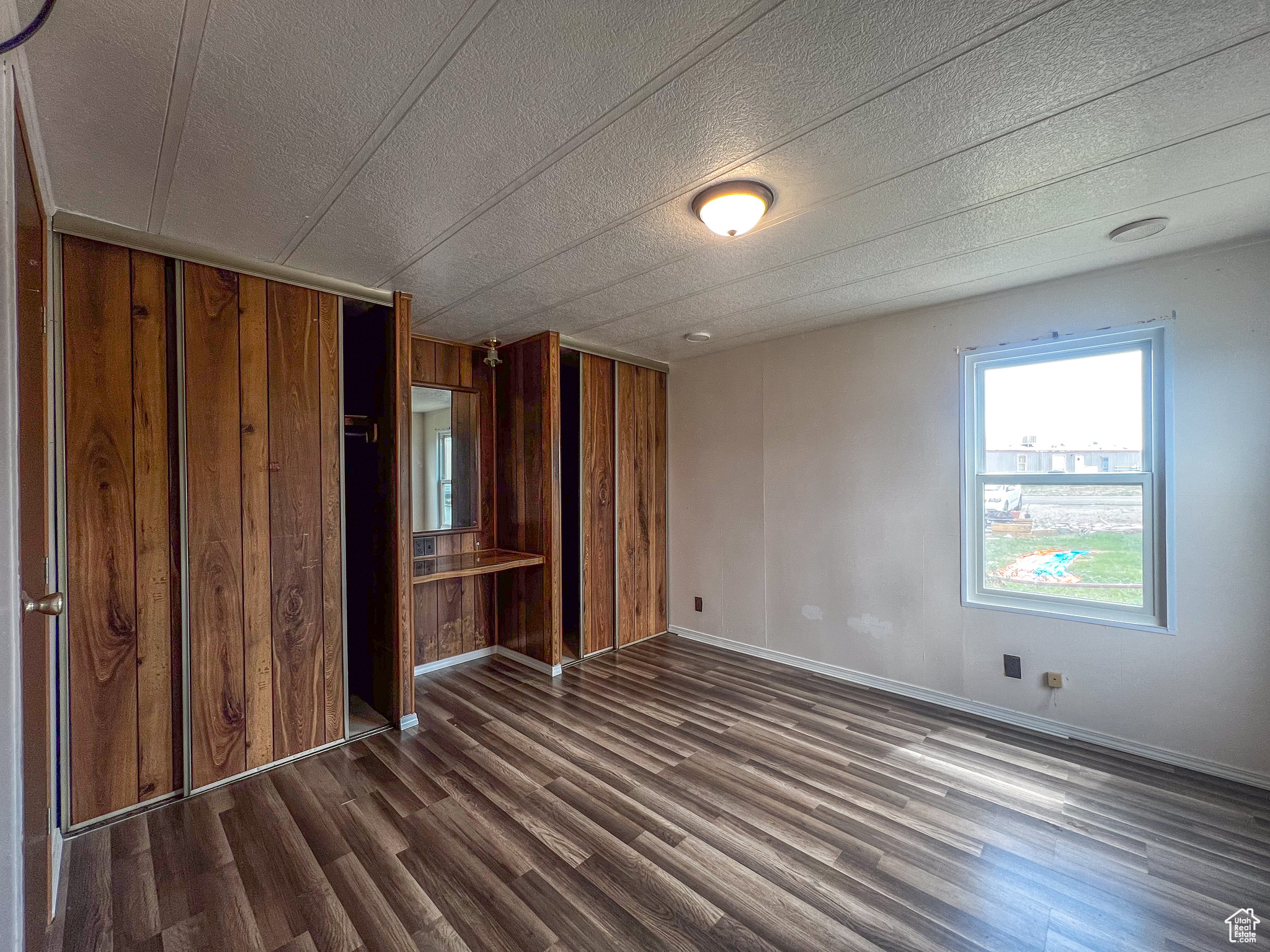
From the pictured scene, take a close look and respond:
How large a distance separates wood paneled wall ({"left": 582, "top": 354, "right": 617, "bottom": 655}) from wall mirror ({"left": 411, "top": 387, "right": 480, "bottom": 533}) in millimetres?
879

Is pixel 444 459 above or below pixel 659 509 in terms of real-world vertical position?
above

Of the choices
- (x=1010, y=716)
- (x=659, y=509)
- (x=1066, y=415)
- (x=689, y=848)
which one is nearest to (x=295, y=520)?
(x=689, y=848)

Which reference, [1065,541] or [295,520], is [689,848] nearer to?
[295,520]

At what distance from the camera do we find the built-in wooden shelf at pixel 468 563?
319 centimetres

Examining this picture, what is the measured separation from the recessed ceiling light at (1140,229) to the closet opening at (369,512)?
137 inches

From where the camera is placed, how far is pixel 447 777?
8.02 ft

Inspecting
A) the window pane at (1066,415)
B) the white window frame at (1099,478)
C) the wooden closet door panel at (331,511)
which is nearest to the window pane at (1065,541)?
the white window frame at (1099,478)

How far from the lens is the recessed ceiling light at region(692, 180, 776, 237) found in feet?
6.00

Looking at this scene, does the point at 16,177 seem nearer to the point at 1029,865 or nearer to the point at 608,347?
the point at 608,347

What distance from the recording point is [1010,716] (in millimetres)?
2951

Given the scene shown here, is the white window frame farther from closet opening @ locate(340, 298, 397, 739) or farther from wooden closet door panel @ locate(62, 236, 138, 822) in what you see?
wooden closet door panel @ locate(62, 236, 138, 822)

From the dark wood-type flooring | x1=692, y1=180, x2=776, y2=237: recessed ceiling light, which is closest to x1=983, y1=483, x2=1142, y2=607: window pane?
the dark wood-type flooring

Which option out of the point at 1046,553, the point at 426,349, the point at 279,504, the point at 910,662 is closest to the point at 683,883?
the point at 910,662

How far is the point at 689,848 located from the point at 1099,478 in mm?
2734
